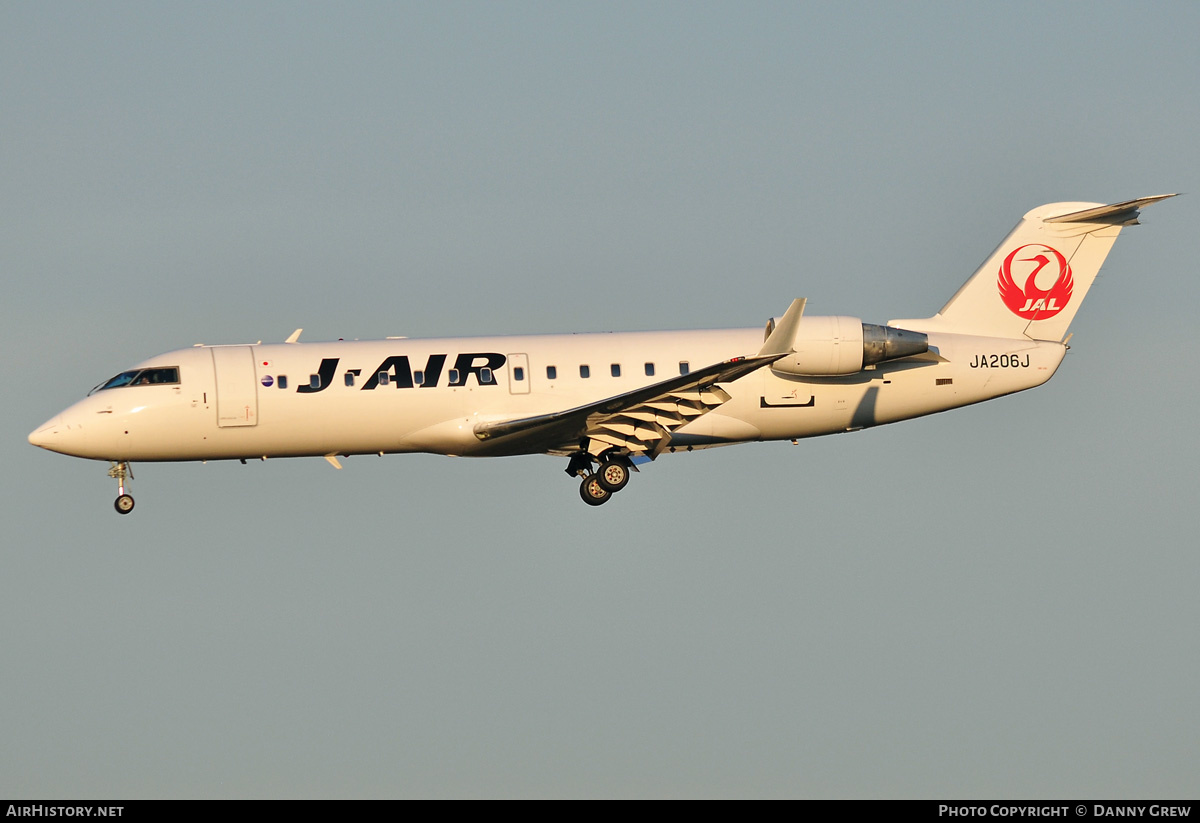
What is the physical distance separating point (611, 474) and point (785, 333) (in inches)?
223

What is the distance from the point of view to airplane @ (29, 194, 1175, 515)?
1339 inches

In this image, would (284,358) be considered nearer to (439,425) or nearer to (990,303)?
(439,425)

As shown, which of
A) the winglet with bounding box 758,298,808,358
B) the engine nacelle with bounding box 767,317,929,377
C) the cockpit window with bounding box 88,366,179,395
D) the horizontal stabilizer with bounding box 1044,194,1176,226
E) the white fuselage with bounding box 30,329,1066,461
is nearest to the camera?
the winglet with bounding box 758,298,808,358

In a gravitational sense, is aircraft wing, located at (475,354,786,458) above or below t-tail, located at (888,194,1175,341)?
below

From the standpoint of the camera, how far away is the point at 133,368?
34.8 meters

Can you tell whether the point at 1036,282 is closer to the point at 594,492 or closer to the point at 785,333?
the point at 785,333

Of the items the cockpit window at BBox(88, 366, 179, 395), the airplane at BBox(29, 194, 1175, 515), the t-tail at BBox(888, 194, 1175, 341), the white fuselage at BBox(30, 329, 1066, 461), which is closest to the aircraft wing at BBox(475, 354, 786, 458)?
the airplane at BBox(29, 194, 1175, 515)

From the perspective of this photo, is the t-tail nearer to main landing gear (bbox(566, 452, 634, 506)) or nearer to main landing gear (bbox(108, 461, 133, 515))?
main landing gear (bbox(566, 452, 634, 506))

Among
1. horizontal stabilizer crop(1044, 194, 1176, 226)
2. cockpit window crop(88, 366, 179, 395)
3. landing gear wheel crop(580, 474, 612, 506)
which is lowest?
landing gear wheel crop(580, 474, 612, 506)

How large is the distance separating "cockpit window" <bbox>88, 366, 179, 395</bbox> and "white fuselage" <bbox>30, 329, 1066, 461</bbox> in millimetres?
129

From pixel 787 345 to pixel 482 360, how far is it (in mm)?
6905

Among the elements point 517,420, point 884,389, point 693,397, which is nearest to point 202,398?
point 517,420

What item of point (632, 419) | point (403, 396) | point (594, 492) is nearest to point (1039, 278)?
point (632, 419)
